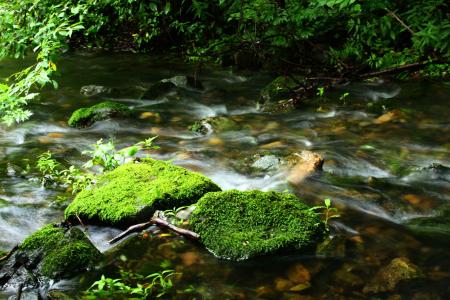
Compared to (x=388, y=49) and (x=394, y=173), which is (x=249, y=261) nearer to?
(x=394, y=173)

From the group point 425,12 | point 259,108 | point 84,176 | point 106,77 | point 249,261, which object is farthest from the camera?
point 106,77

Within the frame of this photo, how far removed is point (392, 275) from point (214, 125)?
162 inches

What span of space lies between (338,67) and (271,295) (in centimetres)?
687

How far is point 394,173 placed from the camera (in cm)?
550

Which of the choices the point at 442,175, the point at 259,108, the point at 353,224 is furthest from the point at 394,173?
the point at 259,108

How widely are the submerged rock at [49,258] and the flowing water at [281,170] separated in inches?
4.5

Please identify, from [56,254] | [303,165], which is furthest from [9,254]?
[303,165]

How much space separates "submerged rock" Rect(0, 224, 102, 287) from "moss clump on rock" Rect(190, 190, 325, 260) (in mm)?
904

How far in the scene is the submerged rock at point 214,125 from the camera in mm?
7090

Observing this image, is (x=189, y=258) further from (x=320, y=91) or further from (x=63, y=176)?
(x=320, y=91)

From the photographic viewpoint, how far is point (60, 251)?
361cm

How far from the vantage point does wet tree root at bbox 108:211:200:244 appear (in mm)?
3979

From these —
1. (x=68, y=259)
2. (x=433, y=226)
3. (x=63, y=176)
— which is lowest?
(x=433, y=226)

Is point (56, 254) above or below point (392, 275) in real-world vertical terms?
above
